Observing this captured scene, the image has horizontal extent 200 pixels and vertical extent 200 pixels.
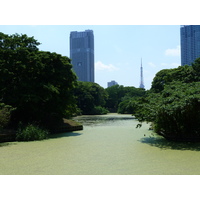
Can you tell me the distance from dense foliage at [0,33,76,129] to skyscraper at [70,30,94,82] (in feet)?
225

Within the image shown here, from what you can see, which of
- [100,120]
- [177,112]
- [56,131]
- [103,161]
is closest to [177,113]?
[177,112]

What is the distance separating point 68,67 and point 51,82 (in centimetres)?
146

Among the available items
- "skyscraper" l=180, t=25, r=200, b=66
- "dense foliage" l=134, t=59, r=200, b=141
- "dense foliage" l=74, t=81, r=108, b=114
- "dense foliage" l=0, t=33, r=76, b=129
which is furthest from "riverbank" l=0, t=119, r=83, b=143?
"dense foliage" l=74, t=81, r=108, b=114

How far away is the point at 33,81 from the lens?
11469mm

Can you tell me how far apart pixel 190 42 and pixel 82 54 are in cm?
5784

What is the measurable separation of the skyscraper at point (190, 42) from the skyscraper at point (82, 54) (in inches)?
2152

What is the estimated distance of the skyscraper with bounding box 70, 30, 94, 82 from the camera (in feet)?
268

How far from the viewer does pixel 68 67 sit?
42.5ft

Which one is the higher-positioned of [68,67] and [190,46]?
[190,46]

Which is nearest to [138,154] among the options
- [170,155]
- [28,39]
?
[170,155]

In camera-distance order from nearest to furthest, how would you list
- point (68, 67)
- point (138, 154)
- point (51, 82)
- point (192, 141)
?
point (138, 154), point (192, 141), point (51, 82), point (68, 67)

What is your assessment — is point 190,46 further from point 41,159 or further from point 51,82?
point 41,159

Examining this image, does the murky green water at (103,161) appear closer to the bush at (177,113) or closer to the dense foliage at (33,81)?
the bush at (177,113)

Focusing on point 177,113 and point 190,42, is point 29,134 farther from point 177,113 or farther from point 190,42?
point 190,42
